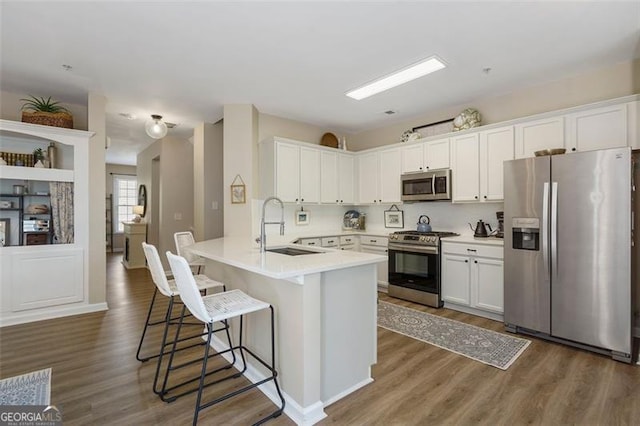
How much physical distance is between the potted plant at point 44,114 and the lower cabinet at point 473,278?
196 inches

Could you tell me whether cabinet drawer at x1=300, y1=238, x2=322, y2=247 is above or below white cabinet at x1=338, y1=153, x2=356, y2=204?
below

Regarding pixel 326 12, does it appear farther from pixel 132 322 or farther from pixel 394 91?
pixel 132 322

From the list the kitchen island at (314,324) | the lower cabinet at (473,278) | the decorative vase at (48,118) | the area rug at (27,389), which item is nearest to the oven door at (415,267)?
the lower cabinet at (473,278)

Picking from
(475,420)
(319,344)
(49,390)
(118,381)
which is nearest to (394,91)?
(319,344)

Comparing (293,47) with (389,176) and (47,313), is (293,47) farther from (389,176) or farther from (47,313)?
(47,313)

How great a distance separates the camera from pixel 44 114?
3660 mm

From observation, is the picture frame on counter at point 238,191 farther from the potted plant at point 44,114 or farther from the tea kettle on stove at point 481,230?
the tea kettle on stove at point 481,230

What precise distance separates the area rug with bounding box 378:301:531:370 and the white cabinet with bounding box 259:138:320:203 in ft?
6.68

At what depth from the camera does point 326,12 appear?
2.26 m

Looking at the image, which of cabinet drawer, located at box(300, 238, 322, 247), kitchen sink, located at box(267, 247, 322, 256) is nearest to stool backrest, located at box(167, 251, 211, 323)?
kitchen sink, located at box(267, 247, 322, 256)

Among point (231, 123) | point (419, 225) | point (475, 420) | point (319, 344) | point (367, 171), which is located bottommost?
point (475, 420)

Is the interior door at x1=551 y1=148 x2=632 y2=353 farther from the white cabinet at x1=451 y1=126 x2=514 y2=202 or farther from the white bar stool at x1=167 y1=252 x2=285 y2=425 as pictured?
the white bar stool at x1=167 y1=252 x2=285 y2=425

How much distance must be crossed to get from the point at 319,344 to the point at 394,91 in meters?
3.14

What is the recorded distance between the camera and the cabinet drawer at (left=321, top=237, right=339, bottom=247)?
471 cm
